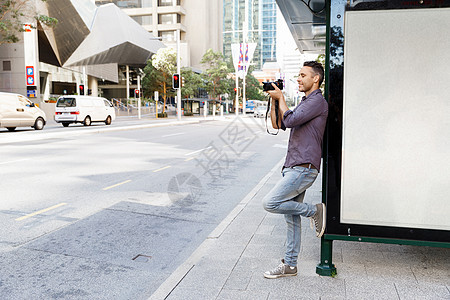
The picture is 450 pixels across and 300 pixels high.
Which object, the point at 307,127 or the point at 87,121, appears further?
the point at 87,121

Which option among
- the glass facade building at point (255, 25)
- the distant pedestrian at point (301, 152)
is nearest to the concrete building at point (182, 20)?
the glass facade building at point (255, 25)

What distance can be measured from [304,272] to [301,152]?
1.12 m

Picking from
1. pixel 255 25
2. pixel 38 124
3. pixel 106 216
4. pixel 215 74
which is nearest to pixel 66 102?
pixel 38 124

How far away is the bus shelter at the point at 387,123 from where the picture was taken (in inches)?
131

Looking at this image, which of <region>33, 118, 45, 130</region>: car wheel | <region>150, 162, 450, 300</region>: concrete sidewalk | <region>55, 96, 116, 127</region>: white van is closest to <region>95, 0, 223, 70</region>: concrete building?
<region>55, 96, 116, 127</region>: white van

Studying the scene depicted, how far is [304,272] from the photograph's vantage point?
3.73 meters

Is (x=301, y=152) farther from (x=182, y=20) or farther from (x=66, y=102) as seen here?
(x=182, y=20)

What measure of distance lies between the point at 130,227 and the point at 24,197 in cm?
262

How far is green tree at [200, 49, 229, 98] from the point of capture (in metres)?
68.3

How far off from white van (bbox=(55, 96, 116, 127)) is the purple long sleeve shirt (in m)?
27.0

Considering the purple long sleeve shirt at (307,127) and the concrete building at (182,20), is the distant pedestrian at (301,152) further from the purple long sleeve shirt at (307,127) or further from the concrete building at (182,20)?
the concrete building at (182,20)

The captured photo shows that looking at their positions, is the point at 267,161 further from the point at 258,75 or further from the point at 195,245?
the point at 258,75

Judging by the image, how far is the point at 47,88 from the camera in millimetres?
46344

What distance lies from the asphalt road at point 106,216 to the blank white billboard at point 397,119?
7.01 feet
